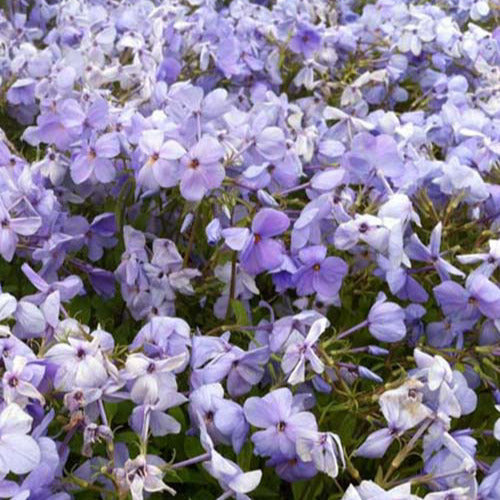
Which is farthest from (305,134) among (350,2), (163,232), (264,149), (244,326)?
(350,2)

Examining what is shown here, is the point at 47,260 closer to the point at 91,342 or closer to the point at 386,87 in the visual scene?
the point at 91,342

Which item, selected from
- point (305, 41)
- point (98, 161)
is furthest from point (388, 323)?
point (305, 41)

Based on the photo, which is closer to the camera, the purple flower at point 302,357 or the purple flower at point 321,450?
the purple flower at point 321,450

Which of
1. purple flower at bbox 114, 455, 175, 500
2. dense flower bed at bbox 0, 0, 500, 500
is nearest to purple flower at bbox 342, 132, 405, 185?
dense flower bed at bbox 0, 0, 500, 500

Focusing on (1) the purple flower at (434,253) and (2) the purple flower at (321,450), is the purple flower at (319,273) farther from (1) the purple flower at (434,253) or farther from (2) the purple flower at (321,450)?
(2) the purple flower at (321,450)

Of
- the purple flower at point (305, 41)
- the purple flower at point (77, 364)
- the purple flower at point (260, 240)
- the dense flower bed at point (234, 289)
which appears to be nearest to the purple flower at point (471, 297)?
the dense flower bed at point (234, 289)

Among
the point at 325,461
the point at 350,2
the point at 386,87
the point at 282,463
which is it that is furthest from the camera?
the point at 350,2
